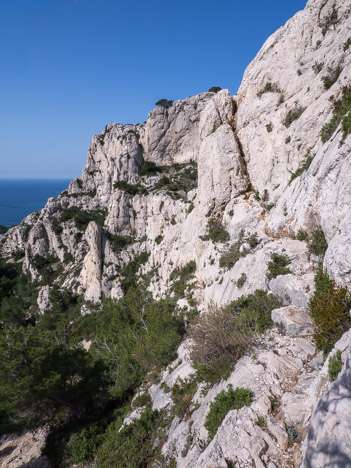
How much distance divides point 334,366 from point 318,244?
21.8 ft

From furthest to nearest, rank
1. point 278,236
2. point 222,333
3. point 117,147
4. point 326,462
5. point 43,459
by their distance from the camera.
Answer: point 117,147, point 278,236, point 43,459, point 222,333, point 326,462

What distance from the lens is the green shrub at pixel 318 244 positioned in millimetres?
10348

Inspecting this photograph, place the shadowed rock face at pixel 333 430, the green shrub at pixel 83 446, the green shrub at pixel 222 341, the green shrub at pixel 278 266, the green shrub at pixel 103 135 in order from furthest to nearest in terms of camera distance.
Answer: the green shrub at pixel 103 135
the green shrub at pixel 278 266
the green shrub at pixel 83 446
the green shrub at pixel 222 341
the shadowed rock face at pixel 333 430

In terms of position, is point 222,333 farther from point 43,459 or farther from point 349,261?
point 43,459

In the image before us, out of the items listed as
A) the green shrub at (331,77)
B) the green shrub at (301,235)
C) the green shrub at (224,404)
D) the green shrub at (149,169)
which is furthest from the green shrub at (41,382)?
the green shrub at (149,169)


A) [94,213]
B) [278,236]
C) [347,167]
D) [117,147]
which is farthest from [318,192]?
[117,147]

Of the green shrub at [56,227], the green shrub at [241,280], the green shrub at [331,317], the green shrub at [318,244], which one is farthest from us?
the green shrub at [56,227]

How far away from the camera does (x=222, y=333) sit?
848 cm

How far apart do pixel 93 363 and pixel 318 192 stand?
1699 centimetres

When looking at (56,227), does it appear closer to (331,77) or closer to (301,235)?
(301,235)

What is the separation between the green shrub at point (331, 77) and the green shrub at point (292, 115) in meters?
1.70

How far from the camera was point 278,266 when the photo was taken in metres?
11.8

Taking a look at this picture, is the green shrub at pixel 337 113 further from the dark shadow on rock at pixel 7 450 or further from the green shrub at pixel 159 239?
the green shrub at pixel 159 239

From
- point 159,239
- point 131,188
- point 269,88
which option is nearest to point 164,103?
point 131,188
